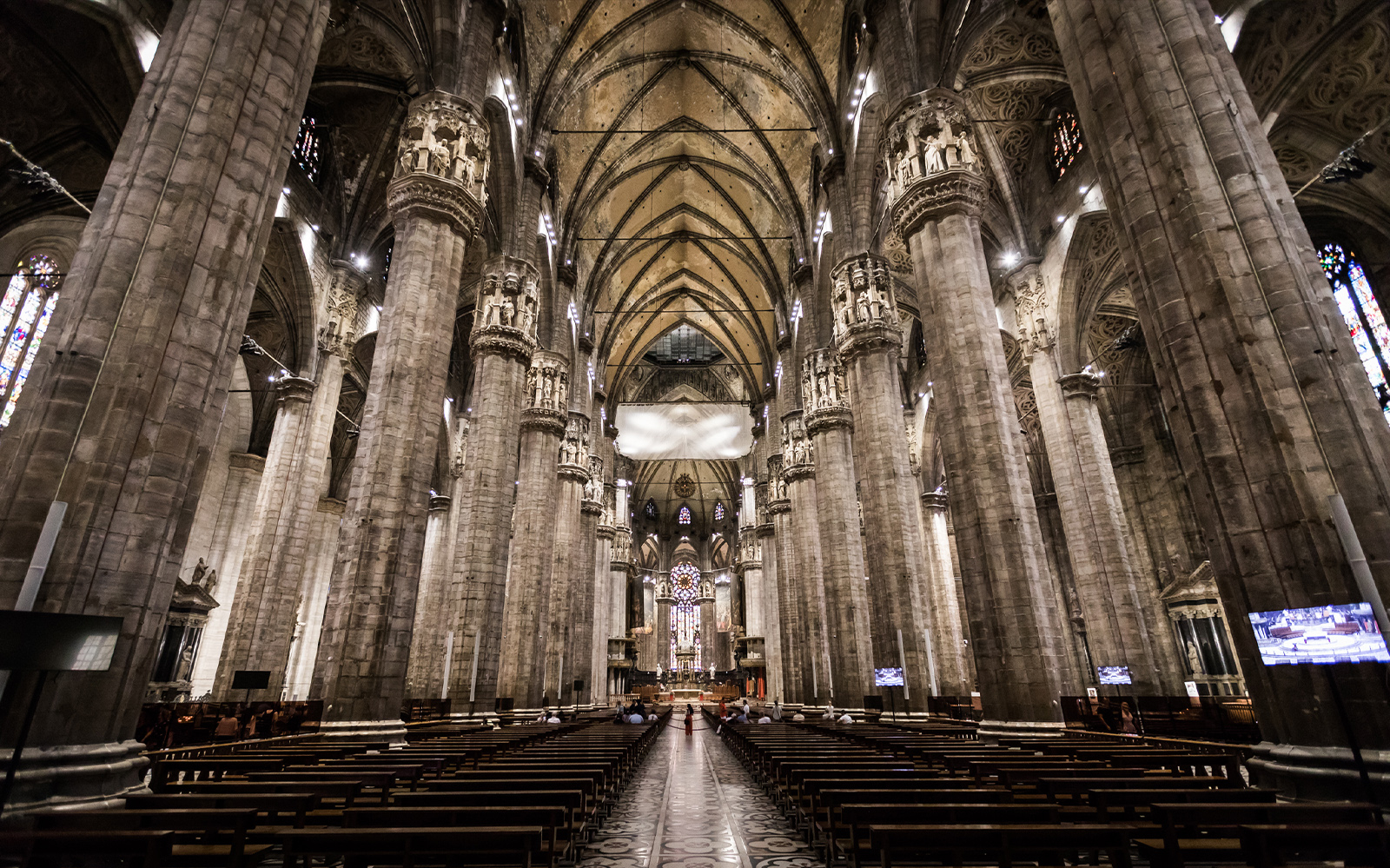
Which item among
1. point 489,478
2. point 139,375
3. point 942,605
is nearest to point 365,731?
point 139,375

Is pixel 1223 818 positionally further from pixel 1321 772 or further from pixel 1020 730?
pixel 1020 730

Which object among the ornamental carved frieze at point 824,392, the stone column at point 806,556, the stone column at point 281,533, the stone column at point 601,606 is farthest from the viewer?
the stone column at point 601,606

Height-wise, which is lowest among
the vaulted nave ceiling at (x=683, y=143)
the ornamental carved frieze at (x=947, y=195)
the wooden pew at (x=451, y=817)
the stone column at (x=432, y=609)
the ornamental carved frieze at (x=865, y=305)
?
the wooden pew at (x=451, y=817)

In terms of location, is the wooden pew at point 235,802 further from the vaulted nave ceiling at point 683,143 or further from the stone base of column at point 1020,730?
the vaulted nave ceiling at point 683,143

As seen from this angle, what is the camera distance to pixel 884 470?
16.0 m

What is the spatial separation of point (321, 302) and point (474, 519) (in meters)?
9.03

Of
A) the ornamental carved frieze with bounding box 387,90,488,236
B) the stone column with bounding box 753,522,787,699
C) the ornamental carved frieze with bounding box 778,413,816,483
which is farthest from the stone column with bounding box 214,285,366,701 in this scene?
the stone column with bounding box 753,522,787,699

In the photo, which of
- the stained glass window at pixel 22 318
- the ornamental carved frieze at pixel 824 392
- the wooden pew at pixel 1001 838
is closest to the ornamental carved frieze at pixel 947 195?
the ornamental carved frieze at pixel 824 392

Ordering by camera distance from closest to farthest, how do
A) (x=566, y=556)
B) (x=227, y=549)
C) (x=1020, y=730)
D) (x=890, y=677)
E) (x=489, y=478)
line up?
(x=1020, y=730) → (x=890, y=677) → (x=489, y=478) → (x=227, y=549) → (x=566, y=556)

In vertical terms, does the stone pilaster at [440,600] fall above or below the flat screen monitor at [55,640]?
above

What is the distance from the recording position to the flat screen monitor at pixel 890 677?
13.9 m

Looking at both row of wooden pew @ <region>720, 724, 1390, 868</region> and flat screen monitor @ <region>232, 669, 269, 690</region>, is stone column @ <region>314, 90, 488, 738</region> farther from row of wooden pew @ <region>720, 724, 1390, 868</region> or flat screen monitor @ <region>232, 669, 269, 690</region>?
row of wooden pew @ <region>720, 724, 1390, 868</region>

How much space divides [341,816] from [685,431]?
2465 cm

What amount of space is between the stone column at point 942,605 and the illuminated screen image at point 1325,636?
10.9 meters
